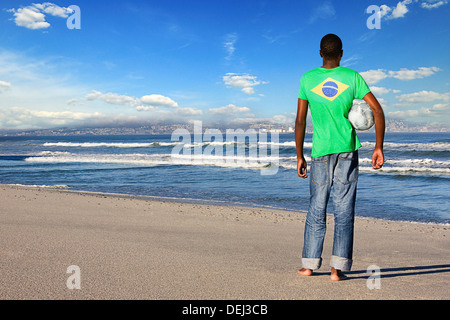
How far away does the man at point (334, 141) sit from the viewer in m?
2.65

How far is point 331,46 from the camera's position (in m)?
2.72

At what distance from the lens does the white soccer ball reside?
261 centimetres

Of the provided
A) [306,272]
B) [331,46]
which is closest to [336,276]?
[306,272]

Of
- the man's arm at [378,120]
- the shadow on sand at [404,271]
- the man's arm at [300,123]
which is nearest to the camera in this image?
the man's arm at [378,120]

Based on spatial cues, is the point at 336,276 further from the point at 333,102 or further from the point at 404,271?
the point at 333,102

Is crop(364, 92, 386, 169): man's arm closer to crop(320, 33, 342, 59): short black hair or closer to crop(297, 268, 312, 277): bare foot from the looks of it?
crop(320, 33, 342, 59): short black hair

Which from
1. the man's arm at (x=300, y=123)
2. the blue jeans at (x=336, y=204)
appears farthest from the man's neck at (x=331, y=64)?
the blue jeans at (x=336, y=204)

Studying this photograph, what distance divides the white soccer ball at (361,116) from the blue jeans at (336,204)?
246 millimetres

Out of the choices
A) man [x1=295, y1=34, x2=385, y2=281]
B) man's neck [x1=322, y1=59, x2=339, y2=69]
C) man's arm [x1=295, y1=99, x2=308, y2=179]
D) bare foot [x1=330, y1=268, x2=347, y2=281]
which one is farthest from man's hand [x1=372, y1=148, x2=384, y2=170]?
bare foot [x1=330, y1=268, x2=347, y2=281]

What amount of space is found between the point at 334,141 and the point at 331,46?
31.0 inches

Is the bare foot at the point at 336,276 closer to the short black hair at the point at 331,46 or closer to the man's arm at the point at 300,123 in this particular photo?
the man's arm at the point at 300,123

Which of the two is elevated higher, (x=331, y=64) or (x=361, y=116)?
(x=331, y=64)

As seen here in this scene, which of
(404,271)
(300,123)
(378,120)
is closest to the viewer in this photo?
(378,120)
